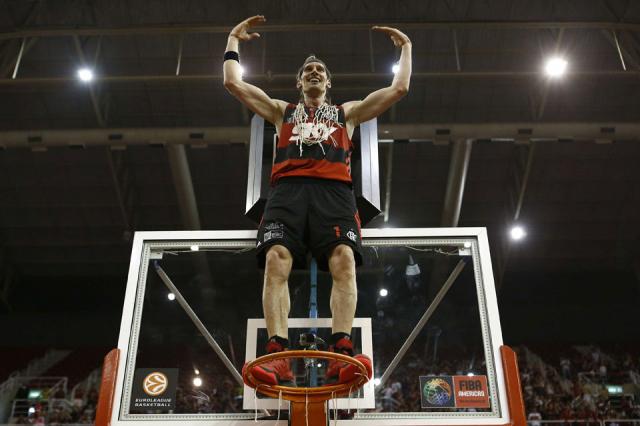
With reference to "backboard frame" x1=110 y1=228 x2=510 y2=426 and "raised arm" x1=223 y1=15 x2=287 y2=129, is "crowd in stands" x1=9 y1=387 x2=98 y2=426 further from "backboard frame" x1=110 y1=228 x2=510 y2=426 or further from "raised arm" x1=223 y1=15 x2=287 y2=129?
"raised arm" x1=223 y1=15 x2=287 y2=129

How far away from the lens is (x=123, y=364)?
305 cm

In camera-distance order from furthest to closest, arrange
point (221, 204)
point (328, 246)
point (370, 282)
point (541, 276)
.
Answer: point (541, 276) → point (221, 204) → point (370, 282) → point (328, 246)

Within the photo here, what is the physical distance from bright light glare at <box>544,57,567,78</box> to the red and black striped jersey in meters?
8.40

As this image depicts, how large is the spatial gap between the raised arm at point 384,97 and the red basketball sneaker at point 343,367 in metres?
1.61

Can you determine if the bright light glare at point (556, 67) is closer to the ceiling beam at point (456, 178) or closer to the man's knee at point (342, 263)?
the ceiling beam at point (456, 178)

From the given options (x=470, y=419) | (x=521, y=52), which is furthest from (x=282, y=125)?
(x=521, y=52)

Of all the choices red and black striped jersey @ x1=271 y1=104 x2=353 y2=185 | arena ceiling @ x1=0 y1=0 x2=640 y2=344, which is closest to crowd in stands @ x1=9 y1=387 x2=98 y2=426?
arena ceiling @ x1=0 y1=0 x2=640 y2=344

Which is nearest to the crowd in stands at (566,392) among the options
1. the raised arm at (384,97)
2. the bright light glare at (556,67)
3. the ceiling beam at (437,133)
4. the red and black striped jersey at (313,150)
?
the ceiling beam at (437,133)

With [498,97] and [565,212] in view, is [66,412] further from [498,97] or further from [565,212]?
[565,212]

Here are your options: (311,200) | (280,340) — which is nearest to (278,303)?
(280,340)

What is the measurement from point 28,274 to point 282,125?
17522 millimetres

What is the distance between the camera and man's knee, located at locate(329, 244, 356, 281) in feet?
10.0

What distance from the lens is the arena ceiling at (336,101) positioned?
447 inches

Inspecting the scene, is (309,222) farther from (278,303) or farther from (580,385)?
(580,385)
